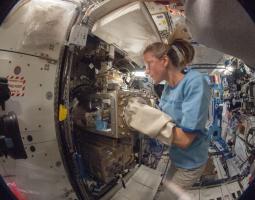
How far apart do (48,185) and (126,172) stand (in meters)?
0.91

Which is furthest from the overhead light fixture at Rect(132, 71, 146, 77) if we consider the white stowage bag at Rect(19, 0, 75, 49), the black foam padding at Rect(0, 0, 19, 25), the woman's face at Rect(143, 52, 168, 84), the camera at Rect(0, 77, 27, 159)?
the black foam padding at Rect(0, 0, 19, 25)

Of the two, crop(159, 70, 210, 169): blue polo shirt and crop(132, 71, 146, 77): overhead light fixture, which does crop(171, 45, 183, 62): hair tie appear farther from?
crop(132, 71, 146, 77): overhead light fixture

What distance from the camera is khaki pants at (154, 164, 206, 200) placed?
119cm

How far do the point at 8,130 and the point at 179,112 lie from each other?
0.84m

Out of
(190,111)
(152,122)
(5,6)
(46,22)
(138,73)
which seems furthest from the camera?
(138,73)

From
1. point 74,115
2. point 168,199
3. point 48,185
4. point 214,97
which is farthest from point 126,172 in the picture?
point 214,97

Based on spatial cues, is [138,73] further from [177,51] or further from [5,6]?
[5,6]

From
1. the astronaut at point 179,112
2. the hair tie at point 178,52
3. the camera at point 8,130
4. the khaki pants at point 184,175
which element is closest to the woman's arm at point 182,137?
the astronaut at point 179,112

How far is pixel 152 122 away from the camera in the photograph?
1.05m

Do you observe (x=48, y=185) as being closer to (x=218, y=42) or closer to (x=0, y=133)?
(x=0, y=133)

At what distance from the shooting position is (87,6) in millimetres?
1347

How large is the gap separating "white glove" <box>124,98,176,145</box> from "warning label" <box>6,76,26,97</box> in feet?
1.90

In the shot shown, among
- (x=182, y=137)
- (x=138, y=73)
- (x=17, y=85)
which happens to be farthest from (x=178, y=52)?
(x=138, y=73)

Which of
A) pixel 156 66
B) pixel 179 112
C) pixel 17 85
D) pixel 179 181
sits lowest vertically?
pixel 179 181
